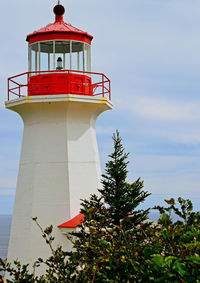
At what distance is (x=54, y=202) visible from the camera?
13875 millimetres

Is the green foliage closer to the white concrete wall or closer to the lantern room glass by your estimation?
the white concrete wall

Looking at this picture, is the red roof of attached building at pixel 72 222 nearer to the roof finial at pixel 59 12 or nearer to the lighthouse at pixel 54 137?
the lighthouse at pixel 54 137

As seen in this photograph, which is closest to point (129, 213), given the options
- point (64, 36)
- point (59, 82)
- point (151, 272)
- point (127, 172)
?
point (127, 172)

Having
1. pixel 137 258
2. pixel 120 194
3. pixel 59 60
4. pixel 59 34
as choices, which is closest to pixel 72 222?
pixel 120 194

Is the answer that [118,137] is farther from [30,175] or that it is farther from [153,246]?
[153,246]

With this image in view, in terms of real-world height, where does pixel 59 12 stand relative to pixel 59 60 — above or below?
above

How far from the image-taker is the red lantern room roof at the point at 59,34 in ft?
47.8

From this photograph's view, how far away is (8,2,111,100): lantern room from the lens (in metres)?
14.4

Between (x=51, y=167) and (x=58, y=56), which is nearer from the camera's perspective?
(x=51, y=167)

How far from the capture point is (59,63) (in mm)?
14883

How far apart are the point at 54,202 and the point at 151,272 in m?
8.97

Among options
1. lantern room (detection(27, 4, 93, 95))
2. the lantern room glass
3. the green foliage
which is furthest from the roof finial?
the green foliage

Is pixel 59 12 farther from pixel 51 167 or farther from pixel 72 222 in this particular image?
pixel 72 222

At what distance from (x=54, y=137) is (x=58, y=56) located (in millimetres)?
2642
